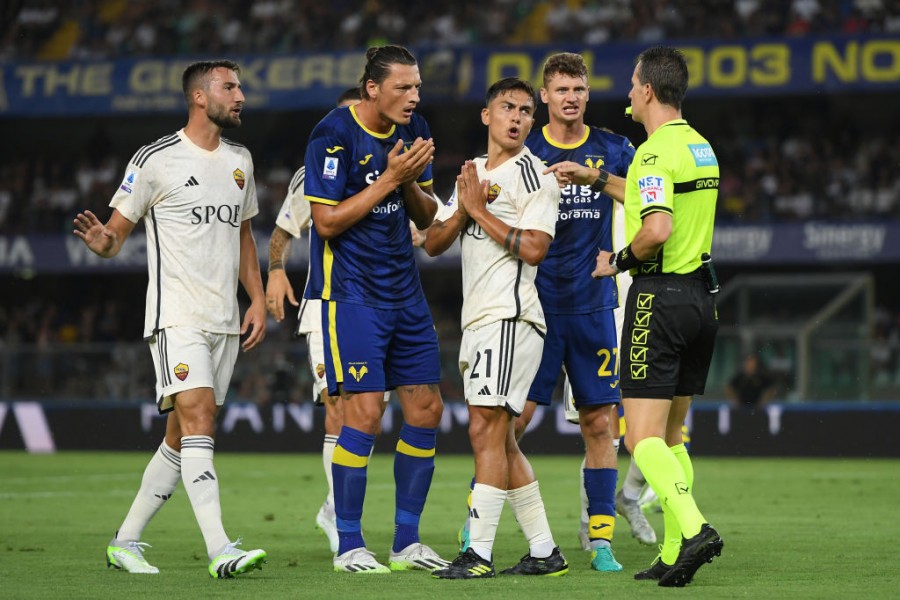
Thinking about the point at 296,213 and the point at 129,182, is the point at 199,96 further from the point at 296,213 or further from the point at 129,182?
the point at 296,213

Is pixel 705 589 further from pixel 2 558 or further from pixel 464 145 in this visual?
pixel 464 145

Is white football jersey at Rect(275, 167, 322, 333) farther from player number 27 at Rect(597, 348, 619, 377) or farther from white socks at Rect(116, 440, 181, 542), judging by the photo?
player number 27 at Rect(597, 348, 619, 377)

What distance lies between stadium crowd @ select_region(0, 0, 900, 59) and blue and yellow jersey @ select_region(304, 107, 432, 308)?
2143 centimetres

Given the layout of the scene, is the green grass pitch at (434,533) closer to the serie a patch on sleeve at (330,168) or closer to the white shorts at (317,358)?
the white shorts at (317,358)

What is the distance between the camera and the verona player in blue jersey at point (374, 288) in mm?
7047

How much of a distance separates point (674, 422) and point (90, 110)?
25.5 metres

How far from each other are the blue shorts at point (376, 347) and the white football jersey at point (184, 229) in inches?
25.8

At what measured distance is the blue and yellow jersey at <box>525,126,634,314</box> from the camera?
7609mm

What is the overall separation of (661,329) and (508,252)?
2.86ft

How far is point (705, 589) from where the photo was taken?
6.28 metres

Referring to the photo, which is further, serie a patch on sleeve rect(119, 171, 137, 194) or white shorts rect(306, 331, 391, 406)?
white shorts rect(306, 331, 391, 406)

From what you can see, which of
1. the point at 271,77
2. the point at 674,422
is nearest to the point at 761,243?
the point at 271,77

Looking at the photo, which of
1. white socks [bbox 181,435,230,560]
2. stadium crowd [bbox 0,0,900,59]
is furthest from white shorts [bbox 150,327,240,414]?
stadium crowd [bbox 0,0,900,59]

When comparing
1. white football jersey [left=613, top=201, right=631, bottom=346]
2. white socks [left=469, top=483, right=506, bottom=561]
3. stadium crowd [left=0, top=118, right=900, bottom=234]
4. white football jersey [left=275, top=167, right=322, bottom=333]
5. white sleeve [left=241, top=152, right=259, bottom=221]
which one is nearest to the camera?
white socks [left=469, top=483, right=506, bottom=561]
